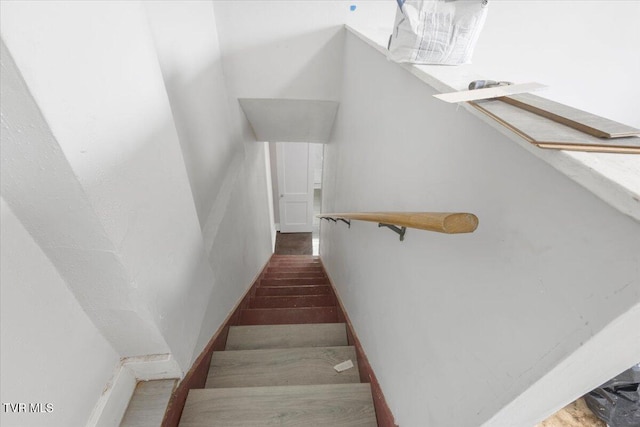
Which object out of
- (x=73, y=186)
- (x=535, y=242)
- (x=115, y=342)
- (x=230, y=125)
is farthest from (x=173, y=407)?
(x=230, y=125)

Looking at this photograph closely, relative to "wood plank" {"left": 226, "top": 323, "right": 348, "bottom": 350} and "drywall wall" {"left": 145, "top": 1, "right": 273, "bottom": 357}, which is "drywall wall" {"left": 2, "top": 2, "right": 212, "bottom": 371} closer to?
"drywall wall" {"left": 145, "top": 1, "right": 273, "bottom": 357}

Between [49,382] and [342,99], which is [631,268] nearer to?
[49,382]

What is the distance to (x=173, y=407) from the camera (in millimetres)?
1108

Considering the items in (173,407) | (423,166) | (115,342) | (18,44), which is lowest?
(173,407)

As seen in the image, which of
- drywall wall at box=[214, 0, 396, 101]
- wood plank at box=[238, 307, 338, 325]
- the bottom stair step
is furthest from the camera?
wood plank at box=[238, 307, 338, 325]

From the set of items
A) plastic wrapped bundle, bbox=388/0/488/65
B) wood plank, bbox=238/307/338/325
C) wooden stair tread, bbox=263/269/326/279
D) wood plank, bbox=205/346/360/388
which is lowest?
wooden stair tread, bbox=263/269/326/279

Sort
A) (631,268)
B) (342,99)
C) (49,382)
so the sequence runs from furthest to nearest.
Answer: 1. (342,99)
2. (49,382)
3. (631,268)

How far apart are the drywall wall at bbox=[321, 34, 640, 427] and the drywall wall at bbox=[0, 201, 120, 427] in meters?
1.04

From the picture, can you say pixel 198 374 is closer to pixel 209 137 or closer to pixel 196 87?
pixel 209 137

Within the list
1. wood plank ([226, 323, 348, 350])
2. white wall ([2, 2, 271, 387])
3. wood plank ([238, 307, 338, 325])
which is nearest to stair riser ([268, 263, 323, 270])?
wood plank ([238, 307, 338, 325])

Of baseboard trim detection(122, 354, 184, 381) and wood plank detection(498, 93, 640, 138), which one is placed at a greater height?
wood plank detection(498, 93, 640, 138)

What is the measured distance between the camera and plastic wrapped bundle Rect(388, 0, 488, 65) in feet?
2.57

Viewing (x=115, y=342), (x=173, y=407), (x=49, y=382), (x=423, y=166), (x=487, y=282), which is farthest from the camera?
(x=173, y=407)

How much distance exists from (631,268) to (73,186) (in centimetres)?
98
